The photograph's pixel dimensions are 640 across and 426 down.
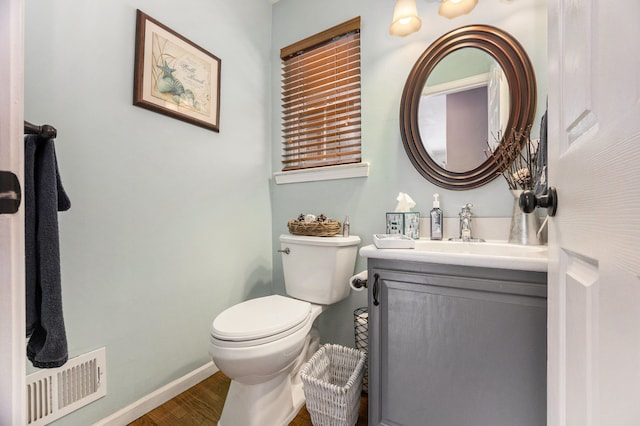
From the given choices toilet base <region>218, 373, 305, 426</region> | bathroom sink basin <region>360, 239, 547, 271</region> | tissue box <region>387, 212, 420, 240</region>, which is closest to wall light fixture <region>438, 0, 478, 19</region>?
tissue box <region>387, 212, 420, 240</region>

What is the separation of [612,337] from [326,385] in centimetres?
102

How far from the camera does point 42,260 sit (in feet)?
2.32

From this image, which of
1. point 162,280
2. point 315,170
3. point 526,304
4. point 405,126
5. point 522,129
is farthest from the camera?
point 315,170

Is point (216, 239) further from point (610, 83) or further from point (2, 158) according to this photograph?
point (610, 83)

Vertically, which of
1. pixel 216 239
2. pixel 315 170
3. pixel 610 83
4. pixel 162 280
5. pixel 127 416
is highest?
pixel 315 170

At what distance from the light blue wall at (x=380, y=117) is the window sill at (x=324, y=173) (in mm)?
35

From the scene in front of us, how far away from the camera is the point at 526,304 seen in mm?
793

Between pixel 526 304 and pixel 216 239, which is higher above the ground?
pixel 216 239

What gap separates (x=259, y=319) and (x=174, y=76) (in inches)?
51.2

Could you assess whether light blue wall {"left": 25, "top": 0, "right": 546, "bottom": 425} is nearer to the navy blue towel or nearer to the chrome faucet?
the chrome faucet

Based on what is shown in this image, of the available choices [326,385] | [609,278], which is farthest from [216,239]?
[609,278]

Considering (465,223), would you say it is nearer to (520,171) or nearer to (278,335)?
(520,171)

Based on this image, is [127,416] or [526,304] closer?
[526,304]

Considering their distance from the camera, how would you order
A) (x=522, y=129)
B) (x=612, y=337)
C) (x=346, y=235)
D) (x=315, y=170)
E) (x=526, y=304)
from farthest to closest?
(x=315, y=170), (x=346, y=235), (x=522, y=129), (x=526, y=304), (x=612, y=337)
